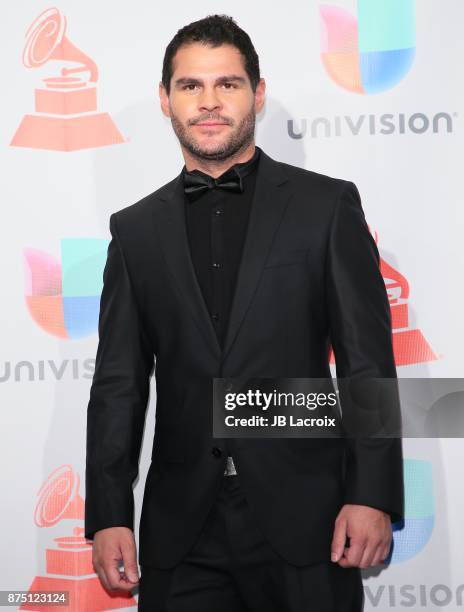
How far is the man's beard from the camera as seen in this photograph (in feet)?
8.32

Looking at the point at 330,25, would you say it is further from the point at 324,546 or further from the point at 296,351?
the point at 324,546

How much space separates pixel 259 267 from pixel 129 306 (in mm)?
474

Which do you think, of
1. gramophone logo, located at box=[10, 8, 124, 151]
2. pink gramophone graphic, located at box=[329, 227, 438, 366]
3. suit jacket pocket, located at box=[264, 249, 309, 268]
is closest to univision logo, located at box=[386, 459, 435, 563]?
pink gramophone graphic, located at box=[329, 227, 438, 366]

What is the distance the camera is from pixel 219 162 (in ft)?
8.53

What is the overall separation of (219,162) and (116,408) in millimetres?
875

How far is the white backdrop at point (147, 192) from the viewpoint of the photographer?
3.04 m

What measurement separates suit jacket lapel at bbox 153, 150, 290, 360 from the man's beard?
92 mm

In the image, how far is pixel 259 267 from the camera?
234cm

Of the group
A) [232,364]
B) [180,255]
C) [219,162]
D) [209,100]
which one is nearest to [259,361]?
[232,364]

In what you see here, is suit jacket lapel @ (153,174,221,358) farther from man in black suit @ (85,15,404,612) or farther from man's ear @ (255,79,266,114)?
man's ear @ (255,79,266,114)

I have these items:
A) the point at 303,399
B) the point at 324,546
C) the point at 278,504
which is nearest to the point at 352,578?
the point at 324,546

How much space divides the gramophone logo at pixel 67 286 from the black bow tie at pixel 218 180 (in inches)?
27.8

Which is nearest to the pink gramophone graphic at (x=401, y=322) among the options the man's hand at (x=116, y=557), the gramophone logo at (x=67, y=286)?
the gramophone logo at (x=67, y=286)

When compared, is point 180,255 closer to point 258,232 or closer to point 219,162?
point 258,232
